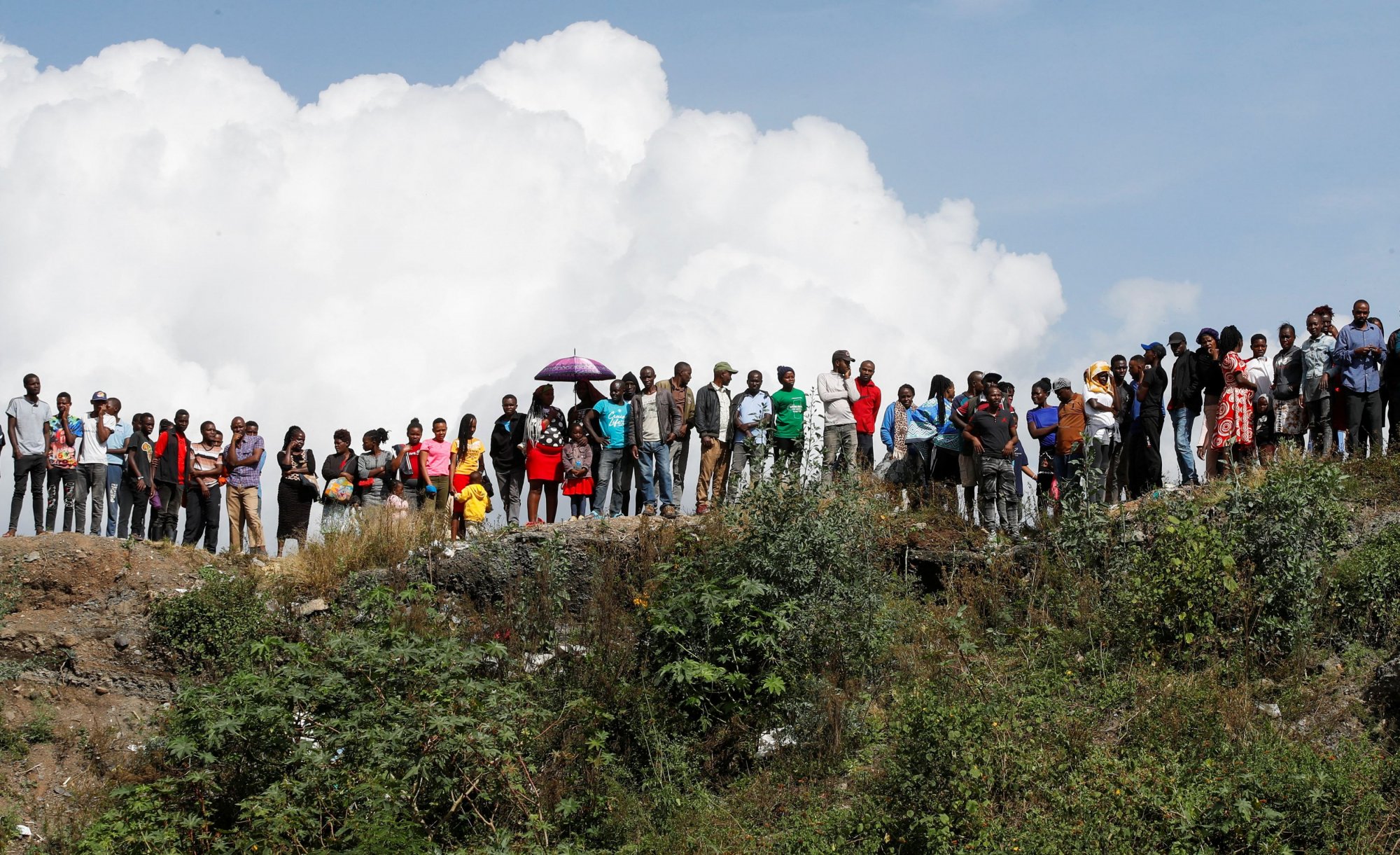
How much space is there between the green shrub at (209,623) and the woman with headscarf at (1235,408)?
33.9ft

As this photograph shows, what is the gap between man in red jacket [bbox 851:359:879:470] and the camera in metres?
15.0

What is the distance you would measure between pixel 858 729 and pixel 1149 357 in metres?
5.73

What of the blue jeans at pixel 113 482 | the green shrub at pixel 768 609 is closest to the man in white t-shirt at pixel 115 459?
the blue jeans at pixel 113 482

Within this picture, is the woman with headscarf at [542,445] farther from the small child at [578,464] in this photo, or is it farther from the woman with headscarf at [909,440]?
the woman with headscarf at [909,440]

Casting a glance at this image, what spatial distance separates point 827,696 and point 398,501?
607cm

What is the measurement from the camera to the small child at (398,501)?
14.6 metres

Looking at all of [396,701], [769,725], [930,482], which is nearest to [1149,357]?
[930,482]

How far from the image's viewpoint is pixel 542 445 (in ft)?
48.1

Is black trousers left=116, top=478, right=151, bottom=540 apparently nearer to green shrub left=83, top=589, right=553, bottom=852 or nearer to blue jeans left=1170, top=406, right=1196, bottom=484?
green shrub left=83, top=589, right=553, bottom=852

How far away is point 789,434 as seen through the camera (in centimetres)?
1460

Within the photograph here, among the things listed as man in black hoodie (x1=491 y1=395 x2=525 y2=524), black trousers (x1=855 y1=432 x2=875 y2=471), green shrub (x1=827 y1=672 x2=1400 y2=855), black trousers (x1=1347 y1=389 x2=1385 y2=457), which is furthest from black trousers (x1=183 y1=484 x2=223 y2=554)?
black trousers (x1=1347 y1=389 x2=1385 y2=457)

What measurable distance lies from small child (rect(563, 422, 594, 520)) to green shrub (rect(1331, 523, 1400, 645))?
25.7 ft

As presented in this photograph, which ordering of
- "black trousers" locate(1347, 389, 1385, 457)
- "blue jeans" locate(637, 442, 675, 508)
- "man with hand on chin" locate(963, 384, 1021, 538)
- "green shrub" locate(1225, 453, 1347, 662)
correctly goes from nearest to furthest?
"green shrub" locate(1225, 453, 1347, 662) → "black trousers" locate(1347, 389, 1385, 457) → "man with hand on chin" locate(963, 384, 1021, 538) → "blue jeans" locate(637, 442, 675, 508)

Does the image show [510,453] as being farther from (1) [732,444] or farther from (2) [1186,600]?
(2) [1186,600]
